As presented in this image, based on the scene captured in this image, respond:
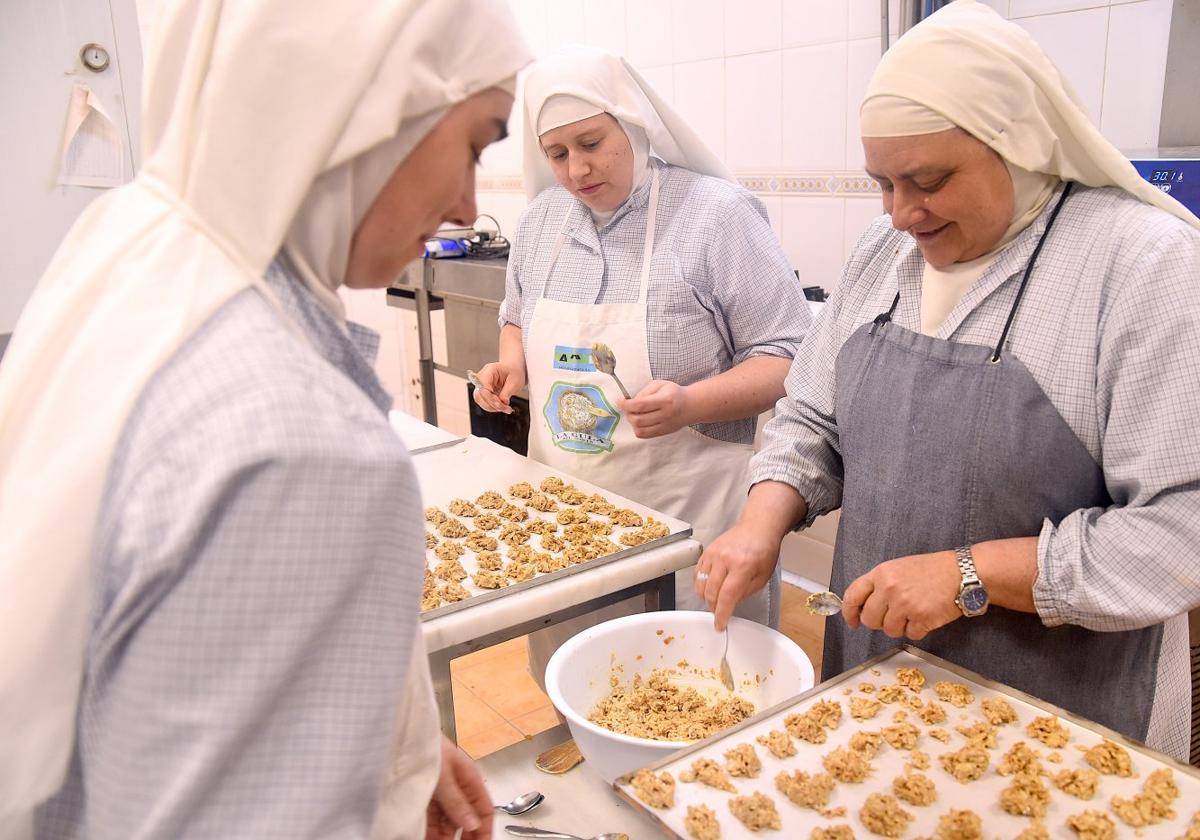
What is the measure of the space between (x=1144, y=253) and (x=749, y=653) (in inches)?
30.5

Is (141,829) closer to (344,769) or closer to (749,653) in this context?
(344,769)

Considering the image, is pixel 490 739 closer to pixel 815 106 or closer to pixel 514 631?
pixel 514 631

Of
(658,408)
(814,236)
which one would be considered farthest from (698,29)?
(658,408)

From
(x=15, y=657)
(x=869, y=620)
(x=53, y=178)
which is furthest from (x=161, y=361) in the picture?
(x=53, y=178)

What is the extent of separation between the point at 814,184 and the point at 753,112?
1.28 feet

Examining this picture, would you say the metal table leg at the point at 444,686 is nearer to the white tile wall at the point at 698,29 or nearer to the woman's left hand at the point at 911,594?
the woman's left hand at the point at 911,594

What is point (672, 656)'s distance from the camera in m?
1.48

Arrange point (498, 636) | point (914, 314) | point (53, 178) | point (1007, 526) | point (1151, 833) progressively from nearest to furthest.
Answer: point (1151, 833) → point (1007, 526) → point (914, 314) → point (498, 636) → point (53, 178)

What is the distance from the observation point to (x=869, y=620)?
4.25 feet

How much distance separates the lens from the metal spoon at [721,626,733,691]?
1444 millimetres

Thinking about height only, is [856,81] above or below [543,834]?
above

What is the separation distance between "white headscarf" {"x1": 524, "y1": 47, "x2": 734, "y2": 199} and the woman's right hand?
0.58 metres

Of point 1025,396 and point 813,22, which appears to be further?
point 813,22

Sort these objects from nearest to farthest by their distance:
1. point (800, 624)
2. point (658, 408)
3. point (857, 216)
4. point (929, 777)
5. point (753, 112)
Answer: point (929, 777) → point (658, 408) → point (857, 216) → point (753, 112) → point (800, 624)
